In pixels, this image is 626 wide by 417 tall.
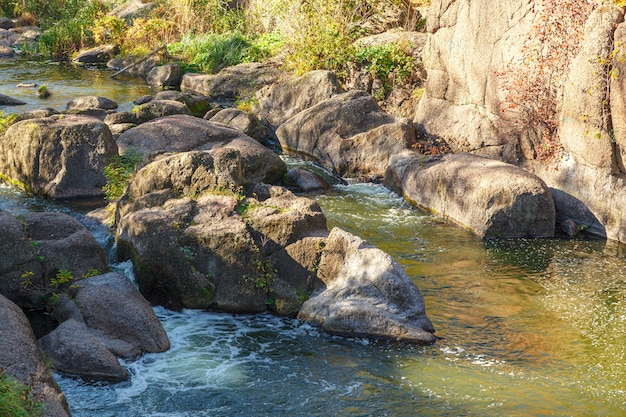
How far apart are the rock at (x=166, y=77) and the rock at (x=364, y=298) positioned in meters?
17.3

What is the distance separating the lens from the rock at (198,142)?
51.3 ft

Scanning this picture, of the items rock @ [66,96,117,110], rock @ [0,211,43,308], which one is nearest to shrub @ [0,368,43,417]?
rock @ [0,211,43,308]

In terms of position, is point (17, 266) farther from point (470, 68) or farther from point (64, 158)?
point (470, 68)

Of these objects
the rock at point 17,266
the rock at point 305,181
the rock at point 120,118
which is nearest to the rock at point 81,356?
the rock at point 17,266

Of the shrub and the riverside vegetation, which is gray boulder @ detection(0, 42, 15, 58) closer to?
the riverside vegetation

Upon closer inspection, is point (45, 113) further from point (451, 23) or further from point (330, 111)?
point (451, 23)

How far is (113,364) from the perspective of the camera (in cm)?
872

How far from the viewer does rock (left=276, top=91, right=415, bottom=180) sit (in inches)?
691

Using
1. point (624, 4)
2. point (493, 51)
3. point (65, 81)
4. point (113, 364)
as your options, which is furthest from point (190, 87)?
point (113, 364)

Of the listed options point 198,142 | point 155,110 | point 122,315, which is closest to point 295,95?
point 155,110

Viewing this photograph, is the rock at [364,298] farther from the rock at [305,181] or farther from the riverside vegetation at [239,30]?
the riverside vegetation at [239,30]

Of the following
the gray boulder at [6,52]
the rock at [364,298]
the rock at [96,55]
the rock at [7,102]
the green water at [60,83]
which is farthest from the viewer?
the gray boulder at [6,52]

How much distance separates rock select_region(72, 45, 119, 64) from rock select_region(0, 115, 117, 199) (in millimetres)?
17026

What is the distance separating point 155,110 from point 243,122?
2.20m
